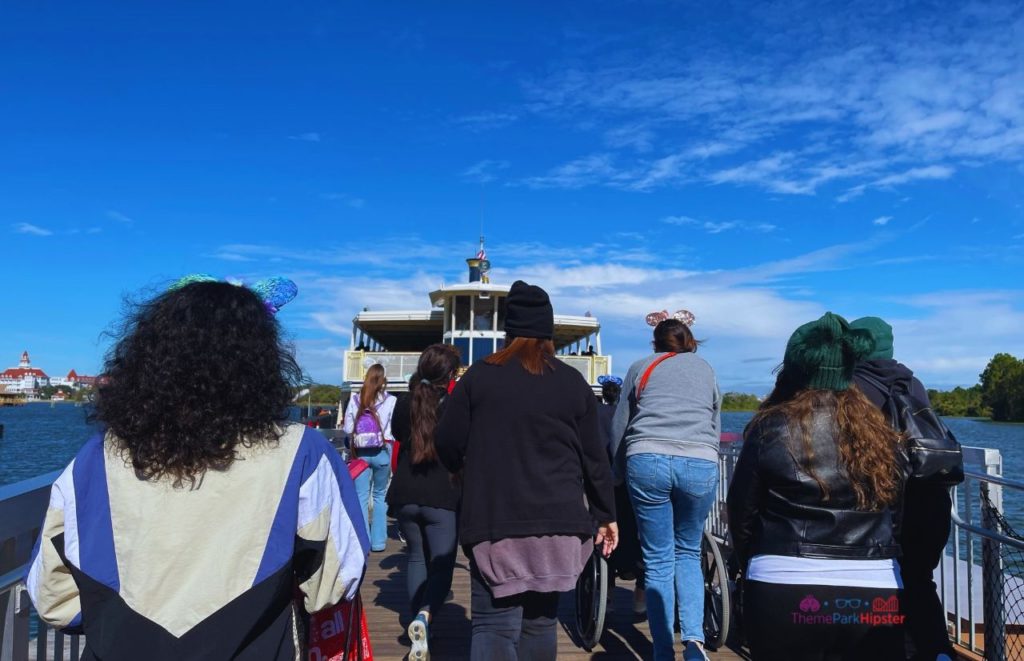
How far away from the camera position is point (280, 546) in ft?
5.82

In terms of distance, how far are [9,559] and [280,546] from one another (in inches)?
55.0

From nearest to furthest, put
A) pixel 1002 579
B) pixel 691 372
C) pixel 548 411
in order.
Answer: pixel 548 411 < pixel 1002 579 < pixel 691 372

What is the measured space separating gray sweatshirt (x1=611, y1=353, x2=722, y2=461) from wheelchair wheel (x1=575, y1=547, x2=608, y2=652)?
813 millimetres

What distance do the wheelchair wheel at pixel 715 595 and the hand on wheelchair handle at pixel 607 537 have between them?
4.11 ft

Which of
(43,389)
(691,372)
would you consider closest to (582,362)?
(691,372)

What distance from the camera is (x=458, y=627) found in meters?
5.11

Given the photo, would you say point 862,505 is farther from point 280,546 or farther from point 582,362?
point 582,362

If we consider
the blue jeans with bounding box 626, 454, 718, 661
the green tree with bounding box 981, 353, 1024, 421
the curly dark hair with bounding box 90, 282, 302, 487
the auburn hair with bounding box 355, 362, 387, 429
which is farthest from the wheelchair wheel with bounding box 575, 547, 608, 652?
the green tree with bounding box 981, 353, 1024, 421

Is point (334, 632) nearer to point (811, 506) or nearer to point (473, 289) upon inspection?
point (811, 506)

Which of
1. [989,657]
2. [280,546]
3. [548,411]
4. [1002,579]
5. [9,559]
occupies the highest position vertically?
[548,411]

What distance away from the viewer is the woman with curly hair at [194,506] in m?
1.70

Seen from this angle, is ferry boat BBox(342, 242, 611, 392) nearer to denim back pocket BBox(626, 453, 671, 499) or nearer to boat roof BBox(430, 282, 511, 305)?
boat roof BBox(430, 282, 511, 305)

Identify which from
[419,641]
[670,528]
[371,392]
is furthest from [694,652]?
[371,392]

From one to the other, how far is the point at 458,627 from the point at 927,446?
3.53 meters
